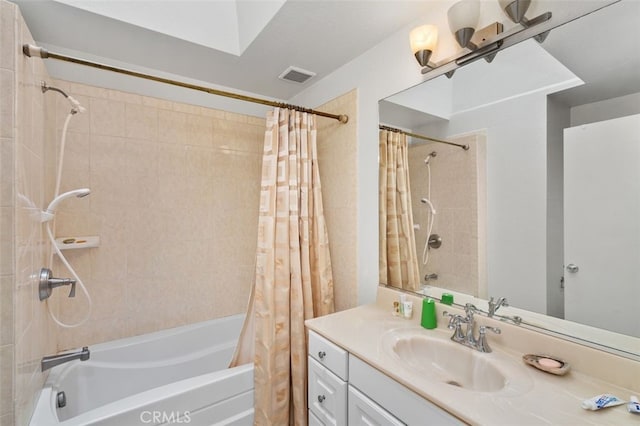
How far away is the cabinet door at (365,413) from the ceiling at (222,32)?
169cm

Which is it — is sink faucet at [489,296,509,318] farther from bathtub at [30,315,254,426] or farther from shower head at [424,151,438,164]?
bathtub at [30,315,254,426]

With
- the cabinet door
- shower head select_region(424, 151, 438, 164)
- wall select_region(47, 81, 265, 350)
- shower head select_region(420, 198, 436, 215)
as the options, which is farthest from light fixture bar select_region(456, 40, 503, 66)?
wall select_region(47, 81, 265, 350)

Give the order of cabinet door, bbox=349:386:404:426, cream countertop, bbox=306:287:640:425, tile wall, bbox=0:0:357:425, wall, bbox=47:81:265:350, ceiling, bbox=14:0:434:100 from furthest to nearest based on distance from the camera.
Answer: wall, bbox=47:81:265:350 → ceiling, bbox=14:0:434:100 → tile wall, bbox=0:0:357:425 → cabinet door, bbox=349:386:404:426 → cream countertop, bbox=306:287:640:425

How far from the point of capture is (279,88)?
2211mm

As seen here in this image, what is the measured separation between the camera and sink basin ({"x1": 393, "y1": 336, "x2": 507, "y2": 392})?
99 centimetres

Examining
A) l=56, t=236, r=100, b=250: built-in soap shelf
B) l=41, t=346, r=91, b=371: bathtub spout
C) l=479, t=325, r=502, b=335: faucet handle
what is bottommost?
l=41, t=346, r=91, b=371: bathtub spout

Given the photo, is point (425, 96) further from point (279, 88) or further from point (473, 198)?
point (279, 88)

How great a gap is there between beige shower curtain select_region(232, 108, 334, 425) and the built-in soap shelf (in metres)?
1.03

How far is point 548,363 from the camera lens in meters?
0.91

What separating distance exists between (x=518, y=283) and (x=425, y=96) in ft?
3.15

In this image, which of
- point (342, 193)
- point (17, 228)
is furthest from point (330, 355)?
point (17, 228)

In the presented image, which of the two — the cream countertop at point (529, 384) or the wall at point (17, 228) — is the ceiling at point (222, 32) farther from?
the cream countertop at point (529, 384)

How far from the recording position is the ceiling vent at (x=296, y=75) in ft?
6.22

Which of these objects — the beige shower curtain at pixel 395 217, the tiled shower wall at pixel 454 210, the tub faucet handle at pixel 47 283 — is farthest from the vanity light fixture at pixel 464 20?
the tub faucet handle at pixel 47 283
